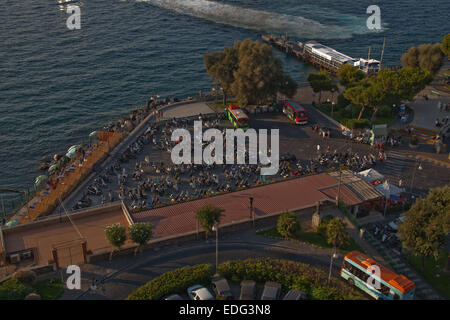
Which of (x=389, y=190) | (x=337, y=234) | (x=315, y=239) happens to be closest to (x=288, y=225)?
(x=315, y=239)

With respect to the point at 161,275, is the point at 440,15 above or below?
above

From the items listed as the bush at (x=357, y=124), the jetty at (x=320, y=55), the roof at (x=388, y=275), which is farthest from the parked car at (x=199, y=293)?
the jetty at (x=320, y=55)

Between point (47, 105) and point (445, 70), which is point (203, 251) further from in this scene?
point (445, 70)

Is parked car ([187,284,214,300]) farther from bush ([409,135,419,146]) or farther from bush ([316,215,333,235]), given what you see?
bush ([409,135,419,146])

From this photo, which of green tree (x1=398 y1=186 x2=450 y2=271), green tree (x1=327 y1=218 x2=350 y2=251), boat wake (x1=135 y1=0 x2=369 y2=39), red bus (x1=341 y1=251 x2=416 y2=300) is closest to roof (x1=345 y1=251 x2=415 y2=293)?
red bus (x1=341 y1=251 x2=416 y2=300)

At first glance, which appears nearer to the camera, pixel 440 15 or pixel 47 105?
pixel 47 105

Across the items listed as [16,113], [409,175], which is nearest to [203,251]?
[409,175]
